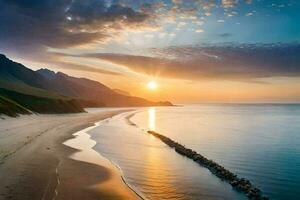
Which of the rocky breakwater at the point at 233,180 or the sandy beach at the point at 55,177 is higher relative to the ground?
the rocky breakwater at the point at 233,180

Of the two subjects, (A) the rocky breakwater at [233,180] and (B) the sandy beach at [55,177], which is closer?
(B) the sandy beach at [55,177]

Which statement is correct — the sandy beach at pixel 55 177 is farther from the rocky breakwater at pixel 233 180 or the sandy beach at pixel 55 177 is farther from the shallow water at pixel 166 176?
the rocky breakwater at pixel 233 180

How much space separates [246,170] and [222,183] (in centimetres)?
727

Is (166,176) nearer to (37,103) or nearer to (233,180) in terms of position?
(233,180)

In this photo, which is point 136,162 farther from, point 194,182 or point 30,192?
point 30,192

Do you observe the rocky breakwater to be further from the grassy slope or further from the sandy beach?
the grassy slope

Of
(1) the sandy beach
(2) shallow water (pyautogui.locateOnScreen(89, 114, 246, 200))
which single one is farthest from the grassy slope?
(1) the sandy beach

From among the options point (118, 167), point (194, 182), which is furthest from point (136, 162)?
point (194, 182)

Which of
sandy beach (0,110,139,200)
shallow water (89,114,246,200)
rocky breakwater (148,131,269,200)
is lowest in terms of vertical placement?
sandy beach (0,110,139,200)

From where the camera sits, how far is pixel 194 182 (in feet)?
92.3

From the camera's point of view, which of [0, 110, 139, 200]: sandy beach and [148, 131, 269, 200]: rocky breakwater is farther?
[148, 131, 269, 200]: rocky breakwater

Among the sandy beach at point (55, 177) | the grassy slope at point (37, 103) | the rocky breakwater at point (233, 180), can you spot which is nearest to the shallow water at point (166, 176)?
the rocky breakwater at point (233, 180)

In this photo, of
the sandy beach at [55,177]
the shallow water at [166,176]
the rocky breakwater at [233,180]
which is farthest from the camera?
the rocky breakwater at [233,180]

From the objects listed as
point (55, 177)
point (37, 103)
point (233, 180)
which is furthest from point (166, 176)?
point (37, 103)
